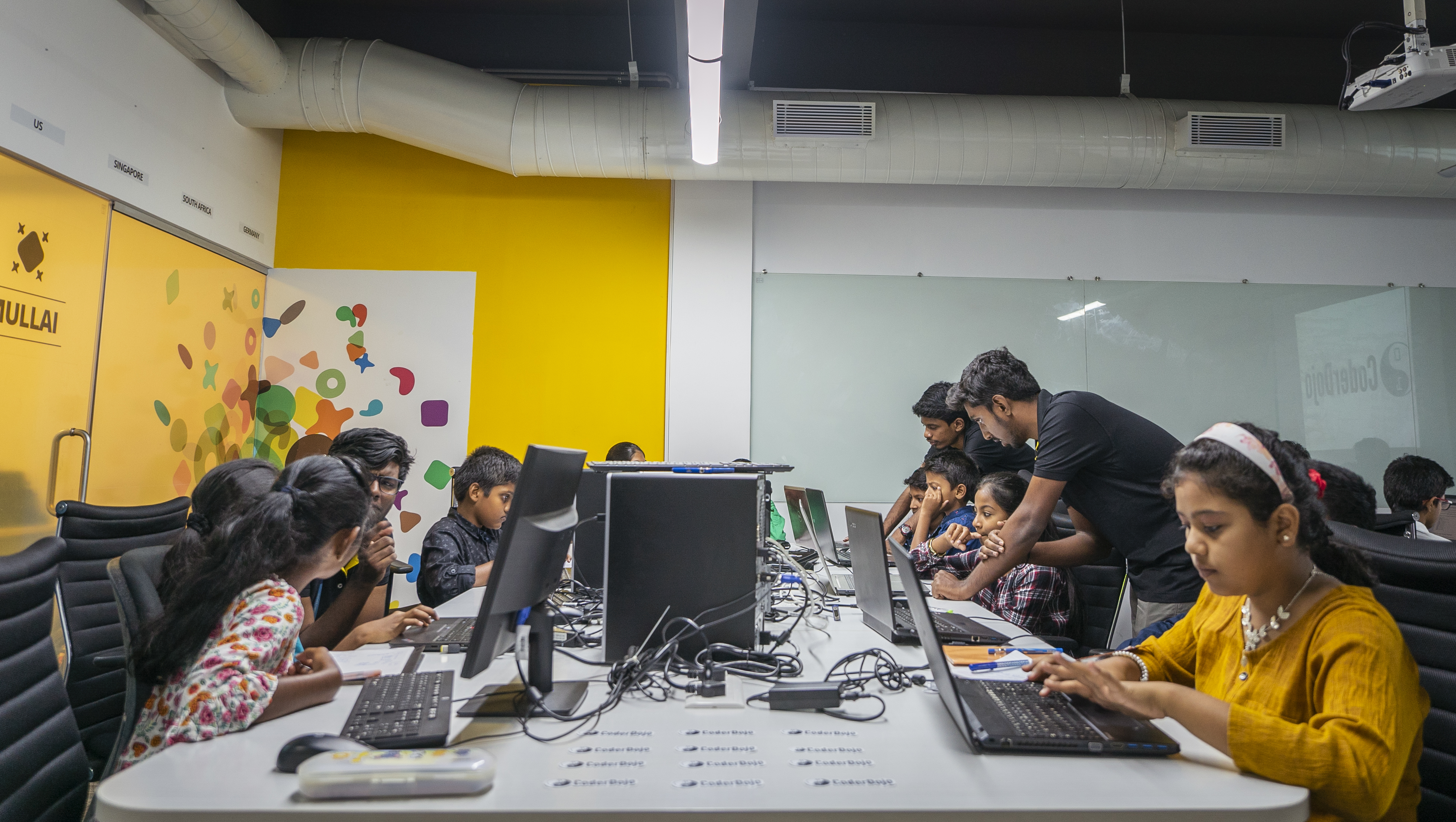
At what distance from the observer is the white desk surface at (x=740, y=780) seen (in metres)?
0.92

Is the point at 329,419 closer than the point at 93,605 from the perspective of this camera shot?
No

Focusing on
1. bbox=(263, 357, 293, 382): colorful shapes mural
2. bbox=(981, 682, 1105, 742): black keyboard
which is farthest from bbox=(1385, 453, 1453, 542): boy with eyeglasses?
bbox=(263, 357, 293, 382): colorful shapes mural

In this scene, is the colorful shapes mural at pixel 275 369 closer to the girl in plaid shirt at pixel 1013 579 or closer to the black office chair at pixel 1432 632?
the girl in plaid shirt at pixel 1013 579

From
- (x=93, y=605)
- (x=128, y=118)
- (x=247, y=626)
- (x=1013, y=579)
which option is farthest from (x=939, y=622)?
(x=128, y=118)

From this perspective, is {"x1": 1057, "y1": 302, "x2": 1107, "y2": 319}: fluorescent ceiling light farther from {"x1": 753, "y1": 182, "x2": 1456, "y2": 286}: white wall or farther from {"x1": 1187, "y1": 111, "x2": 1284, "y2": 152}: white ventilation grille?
{"x1": 1187, "y1": 111, "x2": 1284, "y2": 152}: white ventilation grille

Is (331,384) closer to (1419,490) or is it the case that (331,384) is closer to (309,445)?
(309,445)

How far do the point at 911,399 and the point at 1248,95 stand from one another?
8.86 ft

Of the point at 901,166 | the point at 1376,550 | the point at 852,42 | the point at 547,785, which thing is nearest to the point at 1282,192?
the point at 901,166

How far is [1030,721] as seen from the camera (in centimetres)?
116

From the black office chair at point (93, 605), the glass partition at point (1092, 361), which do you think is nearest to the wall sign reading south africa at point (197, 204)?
the black office chair at point (93, 605)

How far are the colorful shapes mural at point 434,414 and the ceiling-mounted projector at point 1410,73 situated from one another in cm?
432

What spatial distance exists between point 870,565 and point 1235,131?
11.7 ft

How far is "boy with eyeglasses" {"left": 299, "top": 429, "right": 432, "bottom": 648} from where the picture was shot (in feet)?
6.41

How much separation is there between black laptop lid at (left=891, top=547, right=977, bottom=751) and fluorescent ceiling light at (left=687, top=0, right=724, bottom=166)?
A: 1.90 metres
